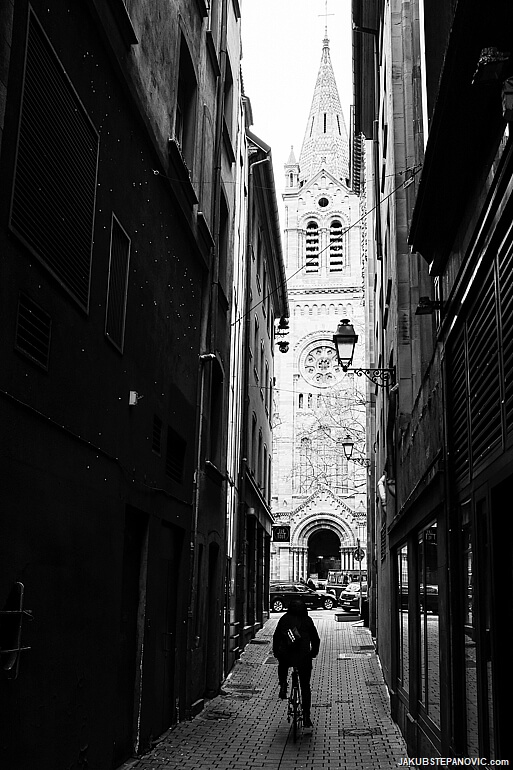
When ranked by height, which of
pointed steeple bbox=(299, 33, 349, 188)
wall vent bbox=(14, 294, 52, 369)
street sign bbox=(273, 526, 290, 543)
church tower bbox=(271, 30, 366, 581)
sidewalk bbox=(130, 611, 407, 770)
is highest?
pointed steeple bbox=(299, 33, 349, 188)

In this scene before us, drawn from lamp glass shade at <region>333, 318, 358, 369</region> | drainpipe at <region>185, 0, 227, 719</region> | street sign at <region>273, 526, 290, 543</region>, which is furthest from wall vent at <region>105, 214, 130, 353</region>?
street sign at <region>273, 526, 290, 543</region>

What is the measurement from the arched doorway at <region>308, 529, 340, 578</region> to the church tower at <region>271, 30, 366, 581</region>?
79 millimetres

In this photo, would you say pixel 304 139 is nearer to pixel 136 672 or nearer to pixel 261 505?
pixel 261 505

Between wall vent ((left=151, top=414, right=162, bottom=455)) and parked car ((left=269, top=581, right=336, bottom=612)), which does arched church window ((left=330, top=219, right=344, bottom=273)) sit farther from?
wall vent ((left=151, top=414, right=162, bottom=455))

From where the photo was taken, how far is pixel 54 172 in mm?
6934

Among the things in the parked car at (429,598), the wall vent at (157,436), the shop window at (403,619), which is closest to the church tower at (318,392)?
the shop window at (403,619)

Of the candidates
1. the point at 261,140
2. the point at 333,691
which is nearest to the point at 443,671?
the point at 333,691

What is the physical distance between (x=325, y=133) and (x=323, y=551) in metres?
44.1

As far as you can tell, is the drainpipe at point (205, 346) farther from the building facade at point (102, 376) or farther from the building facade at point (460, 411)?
the building facade at point (460, 411)

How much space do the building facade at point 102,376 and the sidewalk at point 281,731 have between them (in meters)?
0.50

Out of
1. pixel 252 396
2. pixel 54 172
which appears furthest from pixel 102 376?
pixel 252 396

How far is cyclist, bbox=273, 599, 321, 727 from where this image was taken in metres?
12.2

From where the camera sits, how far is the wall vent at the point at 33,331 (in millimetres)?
6094

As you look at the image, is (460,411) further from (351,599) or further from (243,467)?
(351,599)
